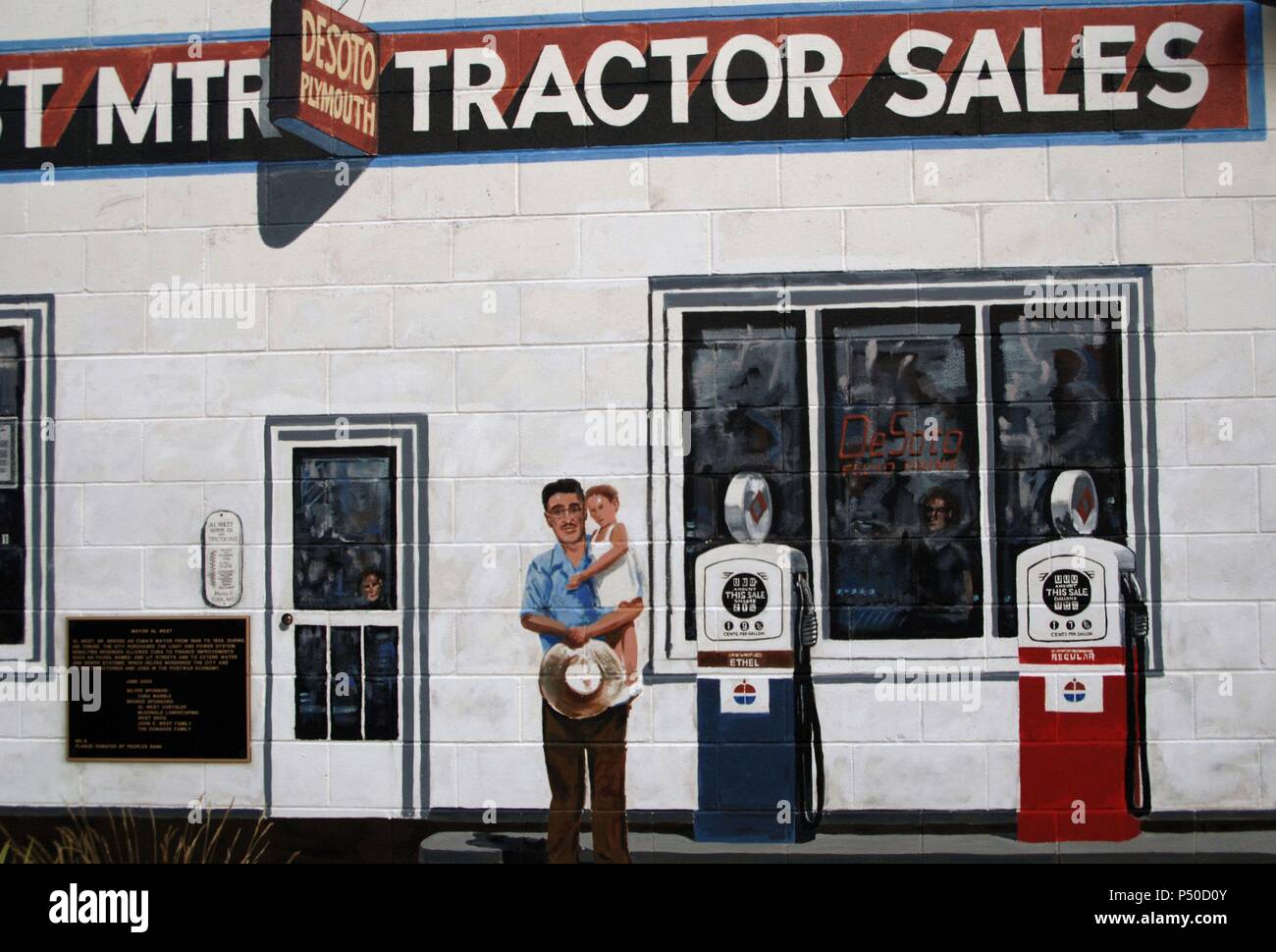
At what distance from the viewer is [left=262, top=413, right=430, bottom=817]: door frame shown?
4.43 meters

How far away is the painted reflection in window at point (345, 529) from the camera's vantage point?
446 centimetres

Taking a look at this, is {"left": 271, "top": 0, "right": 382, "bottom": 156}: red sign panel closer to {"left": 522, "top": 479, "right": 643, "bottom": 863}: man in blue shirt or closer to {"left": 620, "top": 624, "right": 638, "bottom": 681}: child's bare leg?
{"left": 522, "top": 479, "right": 643, "bottom": 863}: man in blue shirt

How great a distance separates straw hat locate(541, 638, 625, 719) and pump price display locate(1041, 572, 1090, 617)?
5.67 feet

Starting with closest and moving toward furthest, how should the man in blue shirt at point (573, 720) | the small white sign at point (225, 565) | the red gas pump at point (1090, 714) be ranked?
the red gas pump at point (1090, 714)
the man in blue shirt at point (573, 720)
the small white sign at point (225, 565)

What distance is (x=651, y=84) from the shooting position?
4.45 m

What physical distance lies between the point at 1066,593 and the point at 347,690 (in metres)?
2.92

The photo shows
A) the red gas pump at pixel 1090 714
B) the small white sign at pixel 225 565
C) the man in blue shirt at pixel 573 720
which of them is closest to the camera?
the red gas pump at pixel 1090 714

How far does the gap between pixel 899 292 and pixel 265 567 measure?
2.83m
